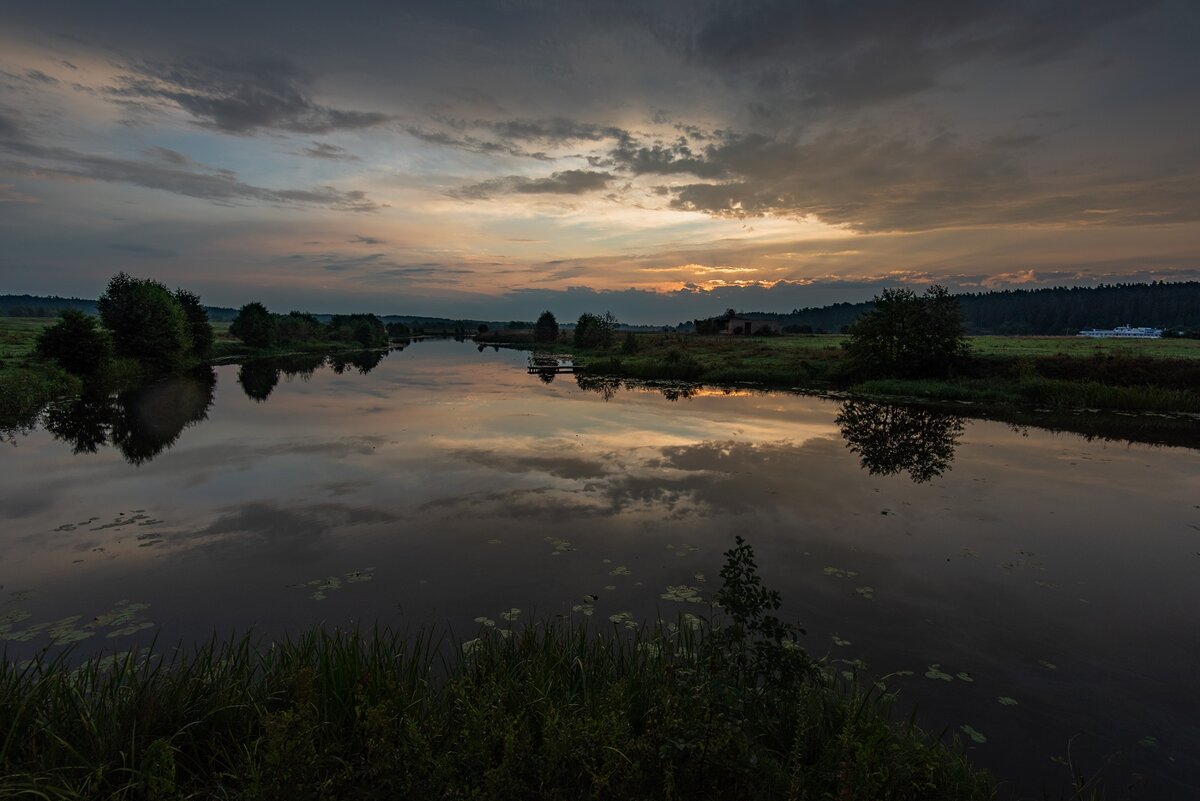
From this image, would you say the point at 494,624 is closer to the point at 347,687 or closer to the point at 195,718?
the point at 347,687

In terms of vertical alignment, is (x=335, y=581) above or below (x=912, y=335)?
below

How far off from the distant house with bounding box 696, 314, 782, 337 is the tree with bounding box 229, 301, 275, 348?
101067 mm

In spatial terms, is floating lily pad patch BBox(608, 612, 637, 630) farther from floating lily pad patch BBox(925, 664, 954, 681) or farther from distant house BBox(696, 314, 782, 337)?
distant house BBox(696, 314, 782, 337)

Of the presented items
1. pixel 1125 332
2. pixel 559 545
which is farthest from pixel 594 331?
pixel 1125 332

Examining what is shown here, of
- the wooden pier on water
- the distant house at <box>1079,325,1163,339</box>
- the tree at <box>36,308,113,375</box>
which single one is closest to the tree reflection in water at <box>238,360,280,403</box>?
the tree at <box>36,308,113,375</box>

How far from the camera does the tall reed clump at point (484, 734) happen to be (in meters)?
4.53

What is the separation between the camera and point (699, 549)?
42.4 ft

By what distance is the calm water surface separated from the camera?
8.10 m

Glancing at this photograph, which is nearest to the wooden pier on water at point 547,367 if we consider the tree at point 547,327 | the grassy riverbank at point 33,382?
the grassy riverbank at point 33,382

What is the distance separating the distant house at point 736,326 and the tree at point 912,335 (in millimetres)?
83132

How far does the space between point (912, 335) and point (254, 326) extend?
364ft

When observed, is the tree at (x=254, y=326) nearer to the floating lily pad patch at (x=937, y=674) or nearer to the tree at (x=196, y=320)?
the tree at (x=196, y=320)

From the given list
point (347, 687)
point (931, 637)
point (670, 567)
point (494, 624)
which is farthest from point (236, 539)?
point (931, 637)

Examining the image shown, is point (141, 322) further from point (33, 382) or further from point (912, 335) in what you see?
point (912, 335)
